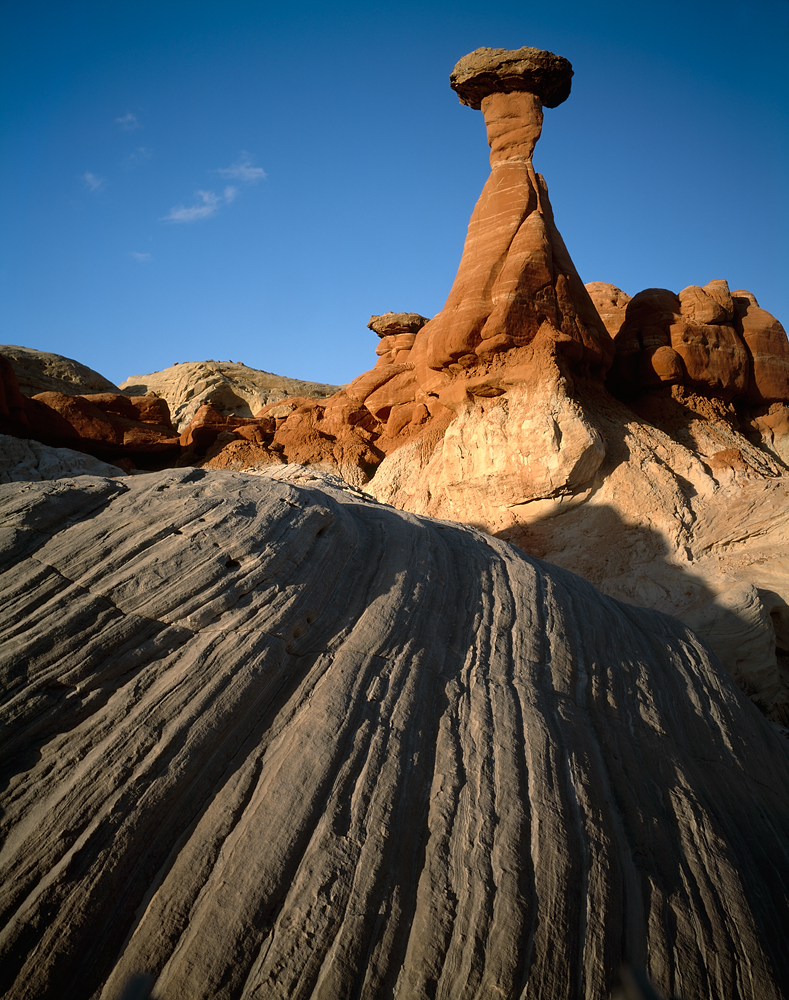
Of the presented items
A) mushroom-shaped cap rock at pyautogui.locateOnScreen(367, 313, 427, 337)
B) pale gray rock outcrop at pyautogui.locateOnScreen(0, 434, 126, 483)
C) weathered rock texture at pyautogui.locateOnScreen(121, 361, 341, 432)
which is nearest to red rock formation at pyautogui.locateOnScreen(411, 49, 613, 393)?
mushroom-shaped cap rock at pyautogui.locateOnScreen(367, 313, 427, 337)

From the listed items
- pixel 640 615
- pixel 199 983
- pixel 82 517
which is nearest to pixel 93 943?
pixel 199 983

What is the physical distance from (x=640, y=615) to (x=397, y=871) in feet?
10.7

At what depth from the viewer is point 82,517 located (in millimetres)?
2812

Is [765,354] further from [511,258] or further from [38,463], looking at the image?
[38,463]

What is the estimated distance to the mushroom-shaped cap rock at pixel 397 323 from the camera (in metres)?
16.3

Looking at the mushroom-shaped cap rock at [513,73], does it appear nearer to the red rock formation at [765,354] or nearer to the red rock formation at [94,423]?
the red rock formation at [765,354]

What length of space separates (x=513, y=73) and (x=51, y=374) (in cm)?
1824

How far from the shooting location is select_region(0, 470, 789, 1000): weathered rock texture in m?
1.78

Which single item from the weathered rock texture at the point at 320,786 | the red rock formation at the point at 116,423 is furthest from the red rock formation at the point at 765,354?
the red rock formation at the point at 116,423

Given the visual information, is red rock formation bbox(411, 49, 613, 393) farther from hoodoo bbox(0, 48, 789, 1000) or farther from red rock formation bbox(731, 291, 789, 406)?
hoodoo bbox(0, 48, 789, 1000)

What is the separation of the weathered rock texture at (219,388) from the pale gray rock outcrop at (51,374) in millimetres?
2518

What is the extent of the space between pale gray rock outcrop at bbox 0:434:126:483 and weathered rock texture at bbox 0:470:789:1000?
5007 millimetres

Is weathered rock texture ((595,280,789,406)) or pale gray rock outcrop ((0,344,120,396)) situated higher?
pale gray rock outcrop ((0,344,120,396))

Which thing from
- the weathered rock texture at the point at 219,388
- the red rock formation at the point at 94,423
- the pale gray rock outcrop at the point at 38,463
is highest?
the weathered rock texture at the point at 219,388
